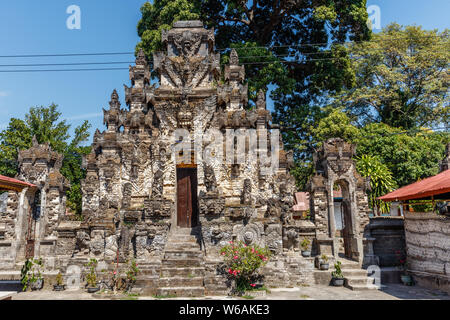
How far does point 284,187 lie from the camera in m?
13.8

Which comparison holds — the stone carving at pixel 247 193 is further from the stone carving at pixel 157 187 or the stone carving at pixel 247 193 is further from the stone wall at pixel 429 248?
the stone wall at pixel 429 248

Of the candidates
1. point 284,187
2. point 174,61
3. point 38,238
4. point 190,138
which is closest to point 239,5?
point 174,61

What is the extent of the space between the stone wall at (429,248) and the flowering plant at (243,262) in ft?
19.3

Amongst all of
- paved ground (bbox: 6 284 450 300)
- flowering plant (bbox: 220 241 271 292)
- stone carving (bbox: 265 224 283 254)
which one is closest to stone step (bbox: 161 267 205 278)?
flowering plant (bbox: 220 241 271 292)

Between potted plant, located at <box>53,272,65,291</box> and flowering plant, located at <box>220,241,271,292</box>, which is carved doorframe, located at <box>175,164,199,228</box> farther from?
potted plant, located at <box>53,272,65,291</box>

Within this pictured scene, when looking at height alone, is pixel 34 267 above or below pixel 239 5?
below

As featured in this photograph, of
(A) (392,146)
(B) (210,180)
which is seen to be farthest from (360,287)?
(A) (392,146)

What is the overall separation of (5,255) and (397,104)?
29308mm

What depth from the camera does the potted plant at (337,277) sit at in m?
12.1

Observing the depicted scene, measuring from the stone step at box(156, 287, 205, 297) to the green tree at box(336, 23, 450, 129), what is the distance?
22.6 metres

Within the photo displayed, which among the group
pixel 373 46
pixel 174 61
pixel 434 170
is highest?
pixel 373 46

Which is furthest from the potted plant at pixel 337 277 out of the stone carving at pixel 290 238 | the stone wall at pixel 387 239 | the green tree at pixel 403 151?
the green tree at pixel 403 151

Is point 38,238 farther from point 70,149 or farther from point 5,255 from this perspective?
point 70,149

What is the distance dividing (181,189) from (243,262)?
508cm
